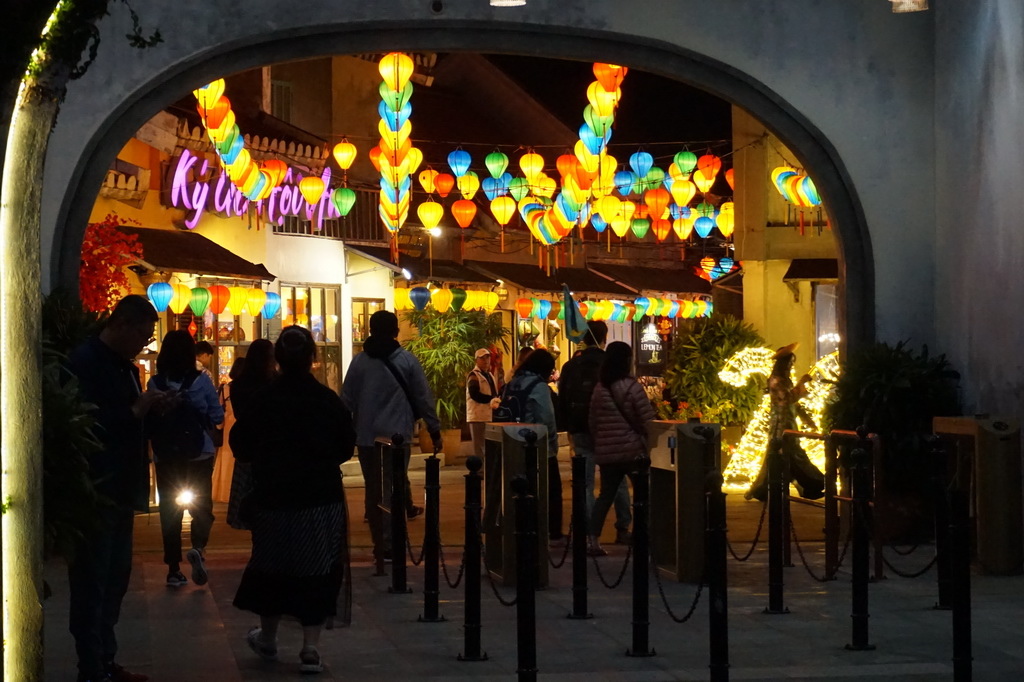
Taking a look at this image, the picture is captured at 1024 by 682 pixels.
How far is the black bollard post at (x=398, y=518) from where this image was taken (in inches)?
412

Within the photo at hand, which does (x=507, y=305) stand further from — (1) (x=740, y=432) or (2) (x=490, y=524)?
(2) (x=490, y=524)

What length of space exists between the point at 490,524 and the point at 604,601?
1.30 meters

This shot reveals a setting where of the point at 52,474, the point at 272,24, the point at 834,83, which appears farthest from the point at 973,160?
the point at 52,474

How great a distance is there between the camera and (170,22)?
12336 millimetres

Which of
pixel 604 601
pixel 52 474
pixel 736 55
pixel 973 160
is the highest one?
pixel 736 55

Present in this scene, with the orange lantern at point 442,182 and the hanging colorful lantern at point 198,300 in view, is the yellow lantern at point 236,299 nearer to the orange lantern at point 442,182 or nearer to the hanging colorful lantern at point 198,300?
the hanging colorful lantern at point 198,300

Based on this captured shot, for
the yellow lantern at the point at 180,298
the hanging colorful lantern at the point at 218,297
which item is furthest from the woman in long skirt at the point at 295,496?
the hanging colorful lantern at the point at 218,297

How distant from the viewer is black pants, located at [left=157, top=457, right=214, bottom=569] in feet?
36.2

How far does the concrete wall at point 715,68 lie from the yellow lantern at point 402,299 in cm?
1662

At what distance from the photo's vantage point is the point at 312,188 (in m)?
25.2

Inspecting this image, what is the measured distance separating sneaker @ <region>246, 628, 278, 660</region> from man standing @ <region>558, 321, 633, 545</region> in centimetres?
523

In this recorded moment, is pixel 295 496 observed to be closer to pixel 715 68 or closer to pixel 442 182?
pixel 715 68

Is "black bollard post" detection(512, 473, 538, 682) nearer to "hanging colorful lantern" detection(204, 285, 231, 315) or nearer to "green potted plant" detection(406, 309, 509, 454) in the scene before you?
"hanging colorful lantern" detection(204, 285, 231, 315)

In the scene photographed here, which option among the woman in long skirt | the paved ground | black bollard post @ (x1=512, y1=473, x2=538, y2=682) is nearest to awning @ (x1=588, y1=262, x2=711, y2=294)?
the paved ground
